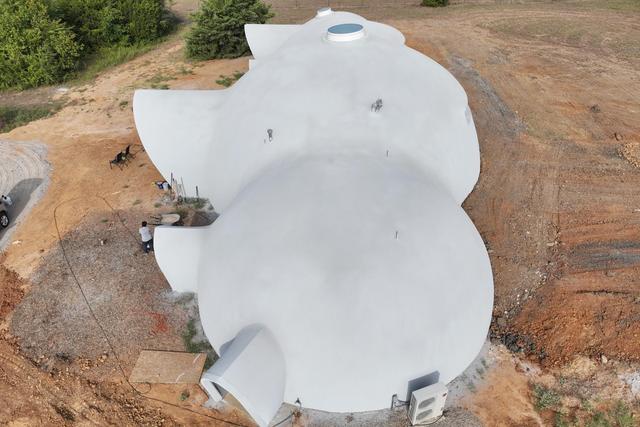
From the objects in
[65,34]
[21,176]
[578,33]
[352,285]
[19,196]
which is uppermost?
[65,34]

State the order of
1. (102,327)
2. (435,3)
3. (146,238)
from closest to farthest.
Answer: (102,327), (146,238), (435,3)

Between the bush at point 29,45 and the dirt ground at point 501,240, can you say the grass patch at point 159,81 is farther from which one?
the bush at point 29,45

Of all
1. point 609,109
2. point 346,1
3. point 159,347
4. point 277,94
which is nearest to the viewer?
point 159,347

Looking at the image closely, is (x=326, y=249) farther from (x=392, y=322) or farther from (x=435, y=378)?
(x=435, y=378)

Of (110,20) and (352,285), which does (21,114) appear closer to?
(110,20)

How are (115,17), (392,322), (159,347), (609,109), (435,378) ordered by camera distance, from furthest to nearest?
(115,17)
(609,109)
(159,347)
(435,378)
(392,322)

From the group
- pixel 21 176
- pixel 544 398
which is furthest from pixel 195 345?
pixel 21 176

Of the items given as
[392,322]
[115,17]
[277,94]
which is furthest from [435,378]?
[115,17]

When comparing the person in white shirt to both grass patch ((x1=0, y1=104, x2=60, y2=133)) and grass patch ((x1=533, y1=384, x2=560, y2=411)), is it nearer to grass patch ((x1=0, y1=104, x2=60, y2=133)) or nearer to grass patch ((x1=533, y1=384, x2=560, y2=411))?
grass patch ((x1=533, y1=384, x2=560, y2=411))
